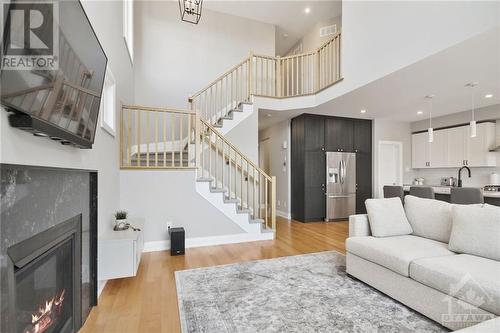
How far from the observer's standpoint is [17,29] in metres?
0.90

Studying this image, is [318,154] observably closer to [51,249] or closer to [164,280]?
[164,280]

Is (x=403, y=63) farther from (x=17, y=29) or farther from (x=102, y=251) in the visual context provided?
(x=102, y=251)

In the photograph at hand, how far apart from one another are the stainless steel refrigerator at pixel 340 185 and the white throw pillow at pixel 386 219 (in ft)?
10.1

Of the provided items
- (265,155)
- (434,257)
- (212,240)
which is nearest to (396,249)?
(434,257)

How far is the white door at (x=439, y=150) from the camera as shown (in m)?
5.54

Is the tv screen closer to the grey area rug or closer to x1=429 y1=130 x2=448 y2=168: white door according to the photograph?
the grey area rug

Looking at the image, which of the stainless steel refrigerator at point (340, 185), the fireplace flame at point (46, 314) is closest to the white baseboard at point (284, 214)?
the stainless steel refrigerator at point (340, 185)

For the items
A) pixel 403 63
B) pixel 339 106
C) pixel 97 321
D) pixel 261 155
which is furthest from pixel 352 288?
pixel 261 155

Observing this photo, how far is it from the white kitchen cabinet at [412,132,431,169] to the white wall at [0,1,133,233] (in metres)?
6.72

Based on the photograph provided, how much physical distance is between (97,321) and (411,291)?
2571 mm

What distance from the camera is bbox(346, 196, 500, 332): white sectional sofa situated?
1.66 metres

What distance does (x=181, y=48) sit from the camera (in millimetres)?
5746

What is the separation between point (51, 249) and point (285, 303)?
5.92 feet

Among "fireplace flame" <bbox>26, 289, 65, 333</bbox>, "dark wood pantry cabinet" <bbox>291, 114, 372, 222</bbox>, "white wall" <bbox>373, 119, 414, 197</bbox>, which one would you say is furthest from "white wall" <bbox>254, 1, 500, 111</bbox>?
"fireplace flame" <bbox>26, 289, 65, 333</bbox>
